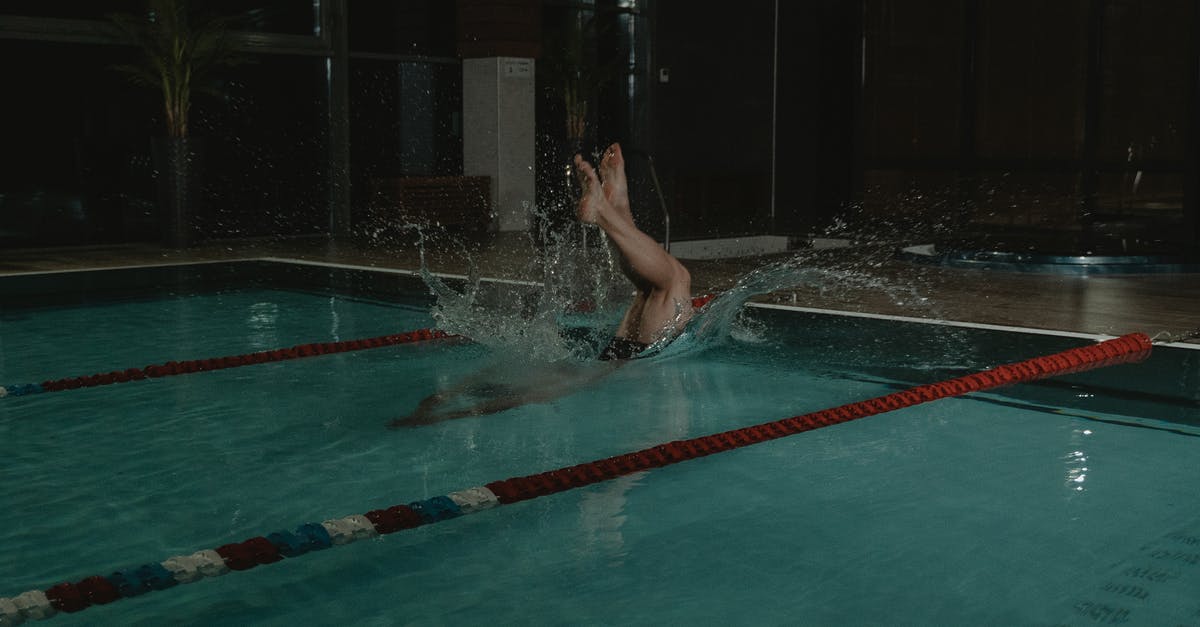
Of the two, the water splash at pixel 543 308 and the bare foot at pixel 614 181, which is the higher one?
the bare foot at pixel 614 181

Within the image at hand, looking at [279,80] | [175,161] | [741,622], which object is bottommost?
[741,622]

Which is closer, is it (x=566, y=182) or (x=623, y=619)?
(x=623, y=619)

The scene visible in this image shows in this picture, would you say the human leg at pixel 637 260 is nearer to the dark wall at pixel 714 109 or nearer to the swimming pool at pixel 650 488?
the swimming pool at pixel 650 488

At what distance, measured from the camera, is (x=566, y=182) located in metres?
13.4

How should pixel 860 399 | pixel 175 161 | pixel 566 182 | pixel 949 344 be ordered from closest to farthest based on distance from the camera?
1. pixel 860 399
2. pixel 949 344
3. pixel 175 161
4. pixel 566 182

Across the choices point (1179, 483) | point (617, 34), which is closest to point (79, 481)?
point (1179, 483)

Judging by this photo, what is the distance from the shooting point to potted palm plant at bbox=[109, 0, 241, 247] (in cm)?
977

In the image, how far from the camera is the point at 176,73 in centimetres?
981

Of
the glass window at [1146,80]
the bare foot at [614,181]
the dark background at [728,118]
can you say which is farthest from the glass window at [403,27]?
the bare foot at [614,181]

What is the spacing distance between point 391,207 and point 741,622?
9.90 meters

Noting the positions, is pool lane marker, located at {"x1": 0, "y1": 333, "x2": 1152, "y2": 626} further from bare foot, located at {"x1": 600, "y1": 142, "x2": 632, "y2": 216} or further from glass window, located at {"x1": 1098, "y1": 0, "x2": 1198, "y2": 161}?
glass window, located at {"x1": 1098, "y1": 0, "x2": 1198, "y2": 161}

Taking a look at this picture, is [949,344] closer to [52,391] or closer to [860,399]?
[860,399]

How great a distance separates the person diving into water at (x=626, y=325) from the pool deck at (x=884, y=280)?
5.23 ft

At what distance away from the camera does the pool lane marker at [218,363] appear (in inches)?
188
